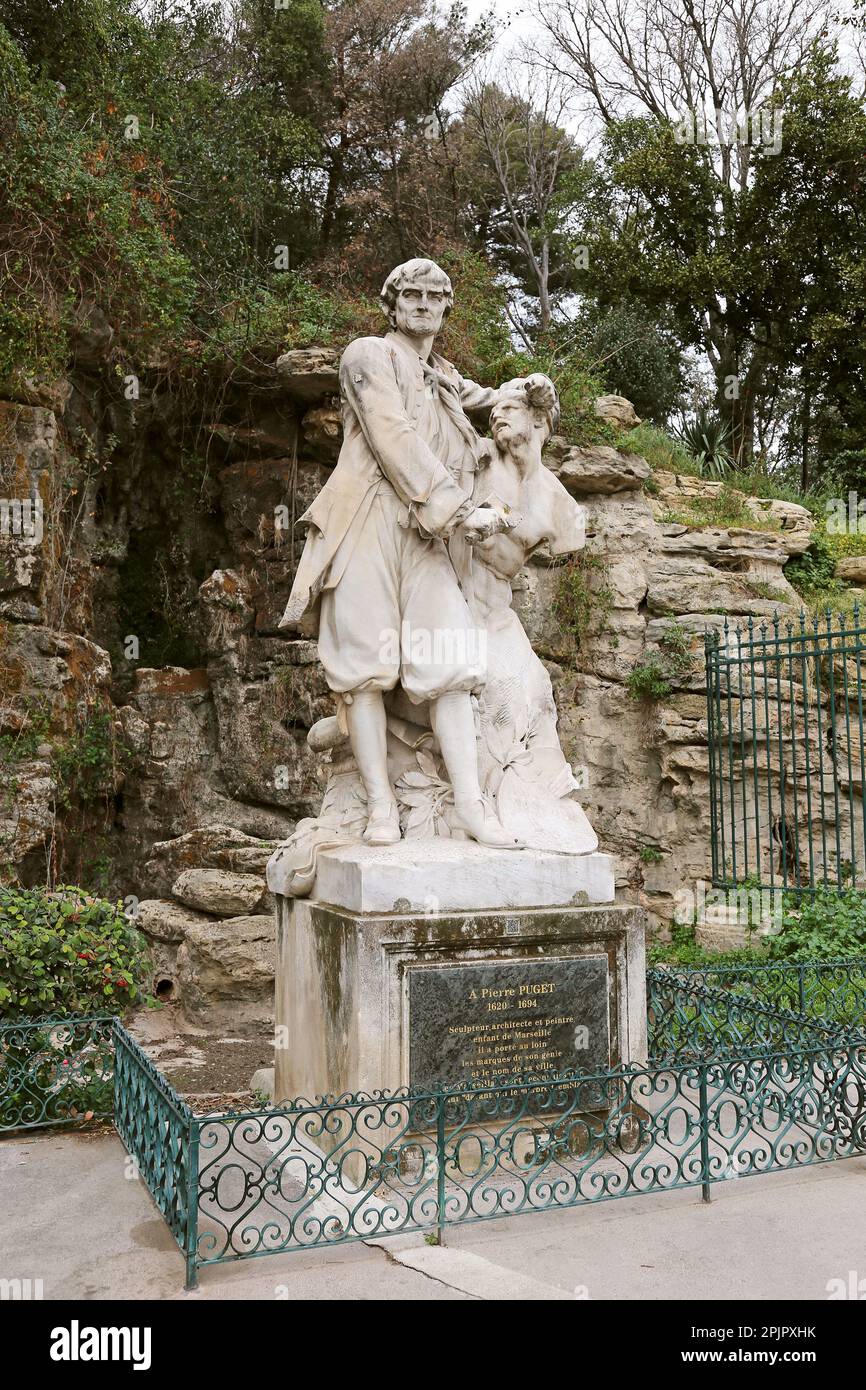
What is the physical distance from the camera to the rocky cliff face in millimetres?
9219

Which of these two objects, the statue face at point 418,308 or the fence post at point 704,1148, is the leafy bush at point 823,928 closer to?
the fence post at point 704,1148

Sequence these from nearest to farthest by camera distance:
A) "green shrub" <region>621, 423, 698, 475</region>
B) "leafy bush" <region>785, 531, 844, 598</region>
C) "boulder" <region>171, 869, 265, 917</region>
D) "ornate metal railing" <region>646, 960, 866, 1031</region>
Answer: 1. "ornate metal railing" <region>646, 960, 866, 1031</region>
2. "boulder" <region>171, 869, 265, 917</region>
3. "leafy bush" <region>785, 531, 844, 598</region>
4. "green shrub" <region>621, 423, 698, 475</region>

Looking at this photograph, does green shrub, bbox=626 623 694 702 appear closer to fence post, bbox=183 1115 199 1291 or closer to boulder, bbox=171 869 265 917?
boulder, bbox=171 869 265 917

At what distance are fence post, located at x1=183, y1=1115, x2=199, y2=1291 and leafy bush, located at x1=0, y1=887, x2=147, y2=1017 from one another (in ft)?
6.54

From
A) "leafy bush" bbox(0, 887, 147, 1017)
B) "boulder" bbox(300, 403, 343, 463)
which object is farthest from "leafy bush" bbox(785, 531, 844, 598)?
"leafy bush" bbox(0, 887, 147, 1017)

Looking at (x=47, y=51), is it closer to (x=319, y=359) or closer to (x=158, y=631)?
(x=319, y=359)

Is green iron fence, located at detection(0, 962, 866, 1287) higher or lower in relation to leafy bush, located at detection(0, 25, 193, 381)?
lower

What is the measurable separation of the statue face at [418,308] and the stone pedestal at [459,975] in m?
2.31

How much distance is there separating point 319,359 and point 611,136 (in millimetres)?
10006

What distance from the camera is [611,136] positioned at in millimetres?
17547

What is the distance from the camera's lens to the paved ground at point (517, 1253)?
9.91ft

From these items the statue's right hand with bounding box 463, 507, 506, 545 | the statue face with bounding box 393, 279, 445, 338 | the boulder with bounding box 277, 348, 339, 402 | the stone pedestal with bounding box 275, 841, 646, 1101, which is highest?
the boulder with bounding box 277, 348, 339, 402

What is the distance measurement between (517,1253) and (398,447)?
3.02 m

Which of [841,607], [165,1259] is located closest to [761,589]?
[841,607]
